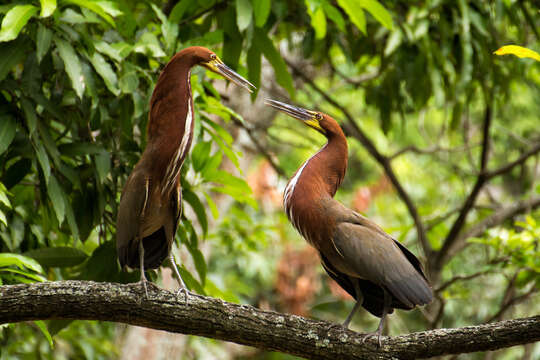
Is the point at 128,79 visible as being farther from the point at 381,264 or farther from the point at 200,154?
the point at 381,264

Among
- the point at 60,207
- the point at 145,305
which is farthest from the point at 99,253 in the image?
the point at 145,305

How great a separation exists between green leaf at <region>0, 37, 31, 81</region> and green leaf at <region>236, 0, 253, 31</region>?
1096mm

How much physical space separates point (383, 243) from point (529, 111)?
32.9ft

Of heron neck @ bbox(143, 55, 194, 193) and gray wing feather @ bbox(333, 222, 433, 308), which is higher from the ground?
heron neck @ bbox(143, 55, 194, 193)

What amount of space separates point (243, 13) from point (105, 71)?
0.82 meters

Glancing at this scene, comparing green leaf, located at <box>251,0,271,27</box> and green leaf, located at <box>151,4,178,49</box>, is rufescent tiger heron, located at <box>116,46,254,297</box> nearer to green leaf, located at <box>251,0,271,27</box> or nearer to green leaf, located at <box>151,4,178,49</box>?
green leaf, located at <box>151,4,178,49</box>

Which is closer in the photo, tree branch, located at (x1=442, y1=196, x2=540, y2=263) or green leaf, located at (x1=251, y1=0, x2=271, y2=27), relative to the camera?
green leaf, located at (x1=251, y1=0, x2=271, y2=27)

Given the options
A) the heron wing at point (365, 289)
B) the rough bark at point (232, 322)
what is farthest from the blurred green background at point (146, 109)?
the heron wing at point (365, 289)

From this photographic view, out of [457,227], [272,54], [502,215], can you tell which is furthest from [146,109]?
[502,215]

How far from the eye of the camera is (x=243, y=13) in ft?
11.8

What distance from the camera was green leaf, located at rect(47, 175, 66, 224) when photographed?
319 cm

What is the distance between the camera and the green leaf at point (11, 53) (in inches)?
121

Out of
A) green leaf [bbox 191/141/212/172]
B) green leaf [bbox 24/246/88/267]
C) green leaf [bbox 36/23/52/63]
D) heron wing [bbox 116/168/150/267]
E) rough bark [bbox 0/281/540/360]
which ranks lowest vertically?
rough bark [bbox 0/281/540/360]

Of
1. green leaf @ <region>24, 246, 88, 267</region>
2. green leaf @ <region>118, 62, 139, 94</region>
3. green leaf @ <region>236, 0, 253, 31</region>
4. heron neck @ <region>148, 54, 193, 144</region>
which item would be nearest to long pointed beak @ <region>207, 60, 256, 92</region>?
heron neck @ <region>148, 54, 193, 144</region>
